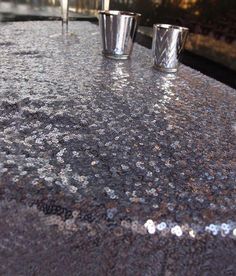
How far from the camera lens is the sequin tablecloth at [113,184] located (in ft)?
1.12

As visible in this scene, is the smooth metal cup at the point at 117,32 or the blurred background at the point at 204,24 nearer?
the smooth metal cup at the point at 117,32

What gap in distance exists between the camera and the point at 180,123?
0.58 meters

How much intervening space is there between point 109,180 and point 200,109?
33cm

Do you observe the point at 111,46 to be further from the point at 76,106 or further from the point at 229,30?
the point at 229,30

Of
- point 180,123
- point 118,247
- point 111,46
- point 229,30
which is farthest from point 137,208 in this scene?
point 229,30

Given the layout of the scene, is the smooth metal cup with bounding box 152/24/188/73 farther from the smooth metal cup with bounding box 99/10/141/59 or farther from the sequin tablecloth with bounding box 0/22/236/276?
the sequin tablecloth with bounding box 0/22/236/276

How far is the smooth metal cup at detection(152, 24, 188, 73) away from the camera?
88cm

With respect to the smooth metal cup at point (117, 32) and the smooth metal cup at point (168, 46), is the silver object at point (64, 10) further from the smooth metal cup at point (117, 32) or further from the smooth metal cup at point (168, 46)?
the smooth metal cup at point (168, 46)

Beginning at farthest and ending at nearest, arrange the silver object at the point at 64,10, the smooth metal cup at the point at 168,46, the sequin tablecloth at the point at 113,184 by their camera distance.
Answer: the silver object at the point at 64,10
the smooth metal cup at the point at 168,46
the sequin tablecloth at the point at 113,184

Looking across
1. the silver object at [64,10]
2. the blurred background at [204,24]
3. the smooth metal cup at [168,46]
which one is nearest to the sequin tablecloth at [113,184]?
the smooth metal cup at [168,46]

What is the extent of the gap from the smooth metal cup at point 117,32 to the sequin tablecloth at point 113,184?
13.0 inches

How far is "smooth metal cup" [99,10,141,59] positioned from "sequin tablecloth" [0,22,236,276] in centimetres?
33

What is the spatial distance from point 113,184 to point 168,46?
60 centimetres

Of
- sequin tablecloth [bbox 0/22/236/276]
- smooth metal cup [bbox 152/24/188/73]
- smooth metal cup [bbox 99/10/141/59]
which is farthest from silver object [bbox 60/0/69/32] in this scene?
sequin tablecloth [bbox 0/22/236/276]
